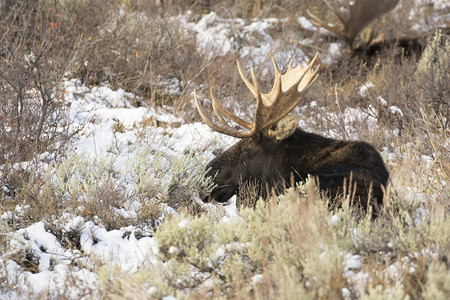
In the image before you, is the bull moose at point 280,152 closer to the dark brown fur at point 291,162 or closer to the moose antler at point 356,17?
the dark brown fur at point 291,162

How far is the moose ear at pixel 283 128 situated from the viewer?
15.3ft

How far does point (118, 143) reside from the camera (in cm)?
656

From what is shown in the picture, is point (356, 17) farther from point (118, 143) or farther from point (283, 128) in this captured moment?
point (283, 128)

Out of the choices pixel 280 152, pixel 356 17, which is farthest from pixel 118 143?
pixel 356 17

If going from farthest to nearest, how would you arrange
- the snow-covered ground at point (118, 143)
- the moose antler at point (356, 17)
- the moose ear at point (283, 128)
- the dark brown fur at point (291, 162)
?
the moose antler at point (356, 17)
the moose ear at point (283, 128)
the dark brown fur at point (291, 162)
the snow-covered ground at point (118, 143)

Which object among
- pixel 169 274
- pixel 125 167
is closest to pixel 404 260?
pixel 169 274

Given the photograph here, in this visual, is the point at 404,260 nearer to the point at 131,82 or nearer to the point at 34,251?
the point at 34,251

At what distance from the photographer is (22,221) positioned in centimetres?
431

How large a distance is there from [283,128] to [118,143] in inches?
101

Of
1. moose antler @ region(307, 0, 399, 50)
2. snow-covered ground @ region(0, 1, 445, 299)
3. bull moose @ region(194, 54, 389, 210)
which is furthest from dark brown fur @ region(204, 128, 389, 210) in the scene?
moose antler @ region(307, 0, 399, 50)

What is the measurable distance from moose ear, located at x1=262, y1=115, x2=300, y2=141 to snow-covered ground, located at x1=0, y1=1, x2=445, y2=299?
0.90 metres

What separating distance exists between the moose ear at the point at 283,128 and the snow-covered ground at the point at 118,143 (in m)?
0.90

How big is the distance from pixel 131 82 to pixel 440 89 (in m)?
4.55

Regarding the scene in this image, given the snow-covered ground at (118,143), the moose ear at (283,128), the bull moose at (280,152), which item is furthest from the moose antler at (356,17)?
the moose ear at (283,128)
